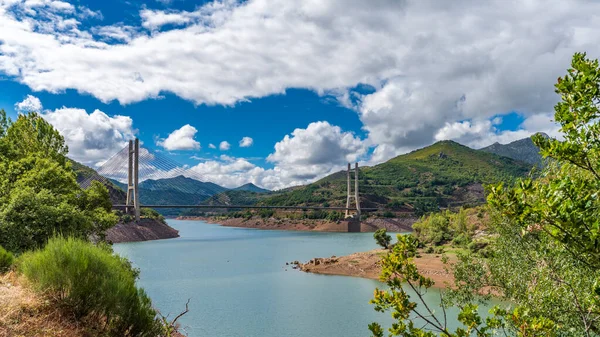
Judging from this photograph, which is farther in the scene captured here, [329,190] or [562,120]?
[329,190]

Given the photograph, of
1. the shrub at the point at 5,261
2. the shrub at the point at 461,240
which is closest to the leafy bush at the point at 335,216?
the shrub at the point at 461,240

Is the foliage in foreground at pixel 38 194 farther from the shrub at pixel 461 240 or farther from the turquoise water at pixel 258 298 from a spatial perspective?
the shrub at pixel 461 240

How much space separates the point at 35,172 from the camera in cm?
1614

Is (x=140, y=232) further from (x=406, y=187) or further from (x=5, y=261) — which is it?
(x=406, y=187)

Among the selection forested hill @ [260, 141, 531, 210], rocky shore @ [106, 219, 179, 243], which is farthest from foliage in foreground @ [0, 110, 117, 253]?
forested hill @ [260, 141, 531, 210]

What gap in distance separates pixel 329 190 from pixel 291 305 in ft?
386

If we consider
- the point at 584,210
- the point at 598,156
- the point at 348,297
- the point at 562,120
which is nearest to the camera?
the point at 584,210

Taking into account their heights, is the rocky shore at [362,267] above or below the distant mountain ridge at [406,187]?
below

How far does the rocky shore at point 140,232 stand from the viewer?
2224 inches

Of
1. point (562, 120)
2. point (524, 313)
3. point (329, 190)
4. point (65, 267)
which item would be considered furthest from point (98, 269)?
point (329, 190)

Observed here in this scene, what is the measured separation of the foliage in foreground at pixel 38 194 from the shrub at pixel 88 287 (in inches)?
173

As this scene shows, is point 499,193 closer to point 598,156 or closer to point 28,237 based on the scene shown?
point 598,156

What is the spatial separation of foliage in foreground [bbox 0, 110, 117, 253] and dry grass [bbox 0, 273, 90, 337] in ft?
16.6

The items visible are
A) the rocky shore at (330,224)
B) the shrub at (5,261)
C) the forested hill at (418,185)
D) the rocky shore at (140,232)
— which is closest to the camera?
the shrub at (5,261)
